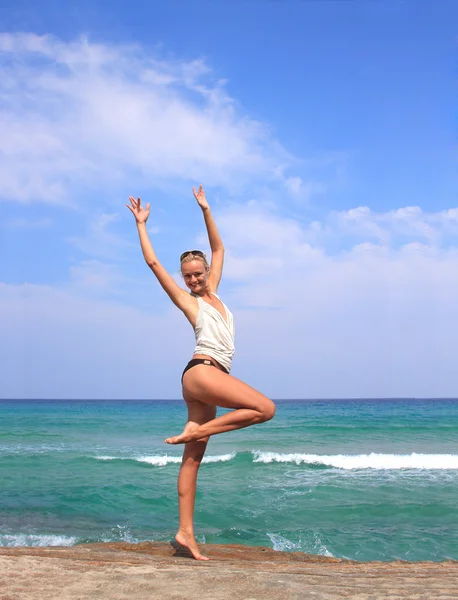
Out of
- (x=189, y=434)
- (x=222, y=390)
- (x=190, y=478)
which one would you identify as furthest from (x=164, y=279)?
(x=190, y=478)

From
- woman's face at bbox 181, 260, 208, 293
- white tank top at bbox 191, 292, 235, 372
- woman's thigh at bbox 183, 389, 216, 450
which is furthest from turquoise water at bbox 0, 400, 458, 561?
woman's face at bbox 181, 260, 208, 293

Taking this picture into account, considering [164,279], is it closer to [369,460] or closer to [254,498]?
[254,498]

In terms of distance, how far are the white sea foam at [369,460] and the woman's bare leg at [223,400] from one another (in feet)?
47.9

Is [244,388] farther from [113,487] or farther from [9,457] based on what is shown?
[9,457]

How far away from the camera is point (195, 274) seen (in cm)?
495

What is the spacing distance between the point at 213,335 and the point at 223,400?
595 millimetres

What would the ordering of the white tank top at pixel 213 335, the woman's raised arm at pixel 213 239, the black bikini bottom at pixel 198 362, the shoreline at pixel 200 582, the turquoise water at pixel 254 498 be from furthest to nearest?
the turquoise water at pixel 254 498 < the woman's raised arm at pixel 213 239 < the white tank top at pixel 213 335 < the black bikini bottom at pixel 198 362 < the shoreline at pixel 200 582

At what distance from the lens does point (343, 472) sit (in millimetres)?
16844

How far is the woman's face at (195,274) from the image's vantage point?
194 inches

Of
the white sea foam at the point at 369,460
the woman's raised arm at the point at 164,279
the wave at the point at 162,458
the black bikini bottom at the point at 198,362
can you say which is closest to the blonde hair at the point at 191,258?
the woman's raised arm at the point at 164,279

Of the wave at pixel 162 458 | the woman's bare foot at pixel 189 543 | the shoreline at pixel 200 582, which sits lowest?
the wave at pixel 162 458

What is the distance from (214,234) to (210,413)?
5.79ft

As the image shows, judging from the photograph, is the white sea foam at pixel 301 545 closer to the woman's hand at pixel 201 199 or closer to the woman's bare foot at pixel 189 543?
the woman's bare foot at pixel 189 543

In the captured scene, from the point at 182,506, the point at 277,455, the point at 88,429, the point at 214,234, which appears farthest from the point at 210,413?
the point at 88,429
